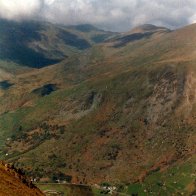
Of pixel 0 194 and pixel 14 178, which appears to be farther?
pixel 14 178

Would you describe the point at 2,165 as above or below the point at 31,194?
above

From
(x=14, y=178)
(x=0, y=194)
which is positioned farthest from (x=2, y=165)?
(x=0, y=194)

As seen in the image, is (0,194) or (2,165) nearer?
(0,194)

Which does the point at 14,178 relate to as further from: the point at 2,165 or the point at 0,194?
the point at 0,194

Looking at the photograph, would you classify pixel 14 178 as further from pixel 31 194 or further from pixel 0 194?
pixel 0 194
